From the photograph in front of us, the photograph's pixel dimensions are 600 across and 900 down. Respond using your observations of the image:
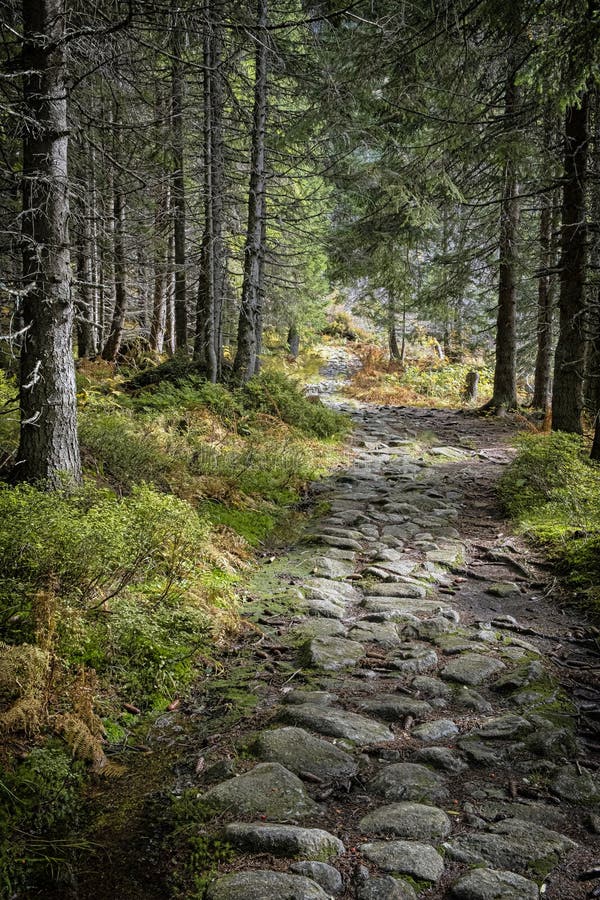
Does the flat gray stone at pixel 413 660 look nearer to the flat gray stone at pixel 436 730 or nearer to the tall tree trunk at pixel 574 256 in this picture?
the flat gray stone at pixel 436 730

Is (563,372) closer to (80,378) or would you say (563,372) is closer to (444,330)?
(80,378)

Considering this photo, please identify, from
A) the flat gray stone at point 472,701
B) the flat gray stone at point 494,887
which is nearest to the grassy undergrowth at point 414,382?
the flat gray stone at point 472,701

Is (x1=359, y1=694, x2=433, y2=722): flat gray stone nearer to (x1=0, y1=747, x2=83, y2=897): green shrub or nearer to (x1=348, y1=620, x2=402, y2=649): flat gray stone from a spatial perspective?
(x1=348, y1=620, x2=402, y2=649): flat gray stone

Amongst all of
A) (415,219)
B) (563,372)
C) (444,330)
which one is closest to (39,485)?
(563,372)

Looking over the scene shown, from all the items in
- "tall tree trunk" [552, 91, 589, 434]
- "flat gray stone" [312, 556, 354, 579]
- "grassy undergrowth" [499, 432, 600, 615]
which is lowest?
"flat gray stone" [312, 556, 354, 579]

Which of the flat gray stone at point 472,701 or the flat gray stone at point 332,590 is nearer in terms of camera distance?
the flat gray stone at point 472,701

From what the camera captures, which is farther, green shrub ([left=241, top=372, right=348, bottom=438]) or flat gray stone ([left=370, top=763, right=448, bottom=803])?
green shrub ([left=241, top=372, right=348, bottom=438])

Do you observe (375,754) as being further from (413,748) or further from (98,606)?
(98,606)

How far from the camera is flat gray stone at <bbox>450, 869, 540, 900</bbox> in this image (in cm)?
209

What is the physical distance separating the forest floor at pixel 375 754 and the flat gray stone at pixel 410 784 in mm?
11

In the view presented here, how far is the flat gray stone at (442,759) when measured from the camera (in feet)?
9.84

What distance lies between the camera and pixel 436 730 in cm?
335

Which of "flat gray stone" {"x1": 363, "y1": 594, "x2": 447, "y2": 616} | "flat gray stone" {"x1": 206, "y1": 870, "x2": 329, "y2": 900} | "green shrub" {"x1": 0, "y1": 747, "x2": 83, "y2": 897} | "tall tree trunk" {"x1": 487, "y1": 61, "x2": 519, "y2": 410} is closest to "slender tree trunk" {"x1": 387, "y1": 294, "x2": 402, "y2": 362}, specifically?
"tall tree trunk" {"x1": 487, "y1": 61, "x2": 519, "y2": 410}

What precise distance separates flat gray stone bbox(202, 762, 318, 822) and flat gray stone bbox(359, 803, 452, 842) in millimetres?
266
